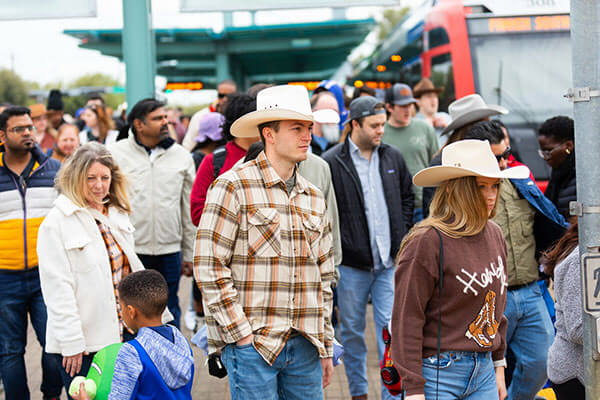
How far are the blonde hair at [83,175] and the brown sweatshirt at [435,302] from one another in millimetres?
2021

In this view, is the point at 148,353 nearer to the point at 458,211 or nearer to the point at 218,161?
the point at 458,211

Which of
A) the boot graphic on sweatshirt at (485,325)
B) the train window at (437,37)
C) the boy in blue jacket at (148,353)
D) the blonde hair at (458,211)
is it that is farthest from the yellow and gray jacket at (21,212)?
the train window at (437,37)

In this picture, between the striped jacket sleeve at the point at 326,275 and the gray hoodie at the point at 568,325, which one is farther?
the striped jacket sleeve at the point at 326,275

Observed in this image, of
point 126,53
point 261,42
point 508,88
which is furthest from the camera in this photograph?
point 261,42

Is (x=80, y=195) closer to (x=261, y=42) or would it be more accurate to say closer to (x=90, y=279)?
(x=90, y=279)

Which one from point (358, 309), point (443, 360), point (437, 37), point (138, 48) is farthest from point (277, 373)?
point (437, 37)

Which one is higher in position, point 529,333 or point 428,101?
point 428,101

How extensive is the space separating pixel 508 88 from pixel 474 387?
27.6 feet

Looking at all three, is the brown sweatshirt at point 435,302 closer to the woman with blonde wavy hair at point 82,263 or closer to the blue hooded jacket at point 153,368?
the blue hooded jacket at point 153,368

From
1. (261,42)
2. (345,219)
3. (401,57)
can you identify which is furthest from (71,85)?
(345,219)

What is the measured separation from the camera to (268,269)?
3398mm

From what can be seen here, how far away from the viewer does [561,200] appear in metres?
5.30

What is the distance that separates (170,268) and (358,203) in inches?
64.9

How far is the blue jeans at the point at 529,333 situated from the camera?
4426 mm
